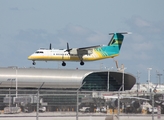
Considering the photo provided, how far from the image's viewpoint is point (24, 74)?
11381 centimetres

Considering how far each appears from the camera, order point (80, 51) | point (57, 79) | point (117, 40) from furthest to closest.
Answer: point (57, 79)
point (117, 40)
point (80, 51)

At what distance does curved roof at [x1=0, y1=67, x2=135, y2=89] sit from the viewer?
11188 cm

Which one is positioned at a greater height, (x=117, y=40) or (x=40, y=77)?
(x=117, y=40)

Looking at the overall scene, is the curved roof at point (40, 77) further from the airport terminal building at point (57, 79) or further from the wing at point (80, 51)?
the wing at point (80, 51)

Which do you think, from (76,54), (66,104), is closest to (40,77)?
(76,54)

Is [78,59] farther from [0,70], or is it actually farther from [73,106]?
[73,106]

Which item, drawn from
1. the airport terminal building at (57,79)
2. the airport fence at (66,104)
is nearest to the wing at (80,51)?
the airport terminal building at (57,79)

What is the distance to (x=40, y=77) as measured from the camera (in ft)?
373

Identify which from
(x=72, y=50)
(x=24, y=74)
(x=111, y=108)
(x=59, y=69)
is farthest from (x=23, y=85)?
(x=111, y=108)

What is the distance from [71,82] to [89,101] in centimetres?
8348

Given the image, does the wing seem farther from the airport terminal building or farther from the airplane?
the airport terminal building

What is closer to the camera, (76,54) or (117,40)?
(76,54)

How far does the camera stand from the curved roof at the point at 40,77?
112m

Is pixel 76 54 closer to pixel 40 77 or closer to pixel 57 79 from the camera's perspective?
pixel 57 79
